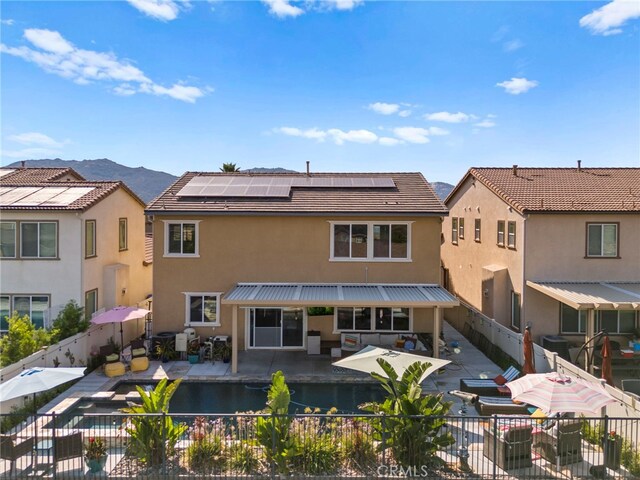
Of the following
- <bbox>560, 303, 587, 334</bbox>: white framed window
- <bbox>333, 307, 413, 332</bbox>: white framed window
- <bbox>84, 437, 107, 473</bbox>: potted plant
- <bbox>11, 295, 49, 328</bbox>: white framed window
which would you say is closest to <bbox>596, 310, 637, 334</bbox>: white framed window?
<bbox>560, 303, 587, 334</bbox>: white framed window

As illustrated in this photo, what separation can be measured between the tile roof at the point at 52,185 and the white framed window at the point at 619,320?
84.2 ft

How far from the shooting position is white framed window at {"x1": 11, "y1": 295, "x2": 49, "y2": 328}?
2025 centimetres

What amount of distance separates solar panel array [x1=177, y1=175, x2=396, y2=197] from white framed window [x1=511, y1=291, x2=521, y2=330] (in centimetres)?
899

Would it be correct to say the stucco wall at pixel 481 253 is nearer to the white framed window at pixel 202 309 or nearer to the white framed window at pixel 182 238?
the white framed window at pixel 202 309

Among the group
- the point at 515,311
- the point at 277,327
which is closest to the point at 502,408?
the point at 515,311

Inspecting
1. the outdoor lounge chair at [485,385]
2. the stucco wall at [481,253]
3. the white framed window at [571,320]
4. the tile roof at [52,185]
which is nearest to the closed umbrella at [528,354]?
the outdoor lounge chair at [485,385]

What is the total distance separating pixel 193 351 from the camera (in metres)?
20.5

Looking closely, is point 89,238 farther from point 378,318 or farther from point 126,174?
point 126,174

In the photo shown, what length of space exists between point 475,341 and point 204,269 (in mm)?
15481

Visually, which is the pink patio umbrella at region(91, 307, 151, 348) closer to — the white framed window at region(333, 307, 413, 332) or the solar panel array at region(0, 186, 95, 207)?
the solar panel array at region(0, 186, 95, 207)

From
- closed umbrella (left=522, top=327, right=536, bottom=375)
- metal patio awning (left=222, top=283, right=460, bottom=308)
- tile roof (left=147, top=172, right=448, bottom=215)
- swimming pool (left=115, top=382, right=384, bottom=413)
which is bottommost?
swimming pool (left=115, top=382, right=384, bottom=413)

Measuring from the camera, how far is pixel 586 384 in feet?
36.2

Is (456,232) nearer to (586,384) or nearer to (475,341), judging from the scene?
(475,341)

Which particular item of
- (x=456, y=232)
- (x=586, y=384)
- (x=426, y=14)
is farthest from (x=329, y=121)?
(x=586, y=384)
